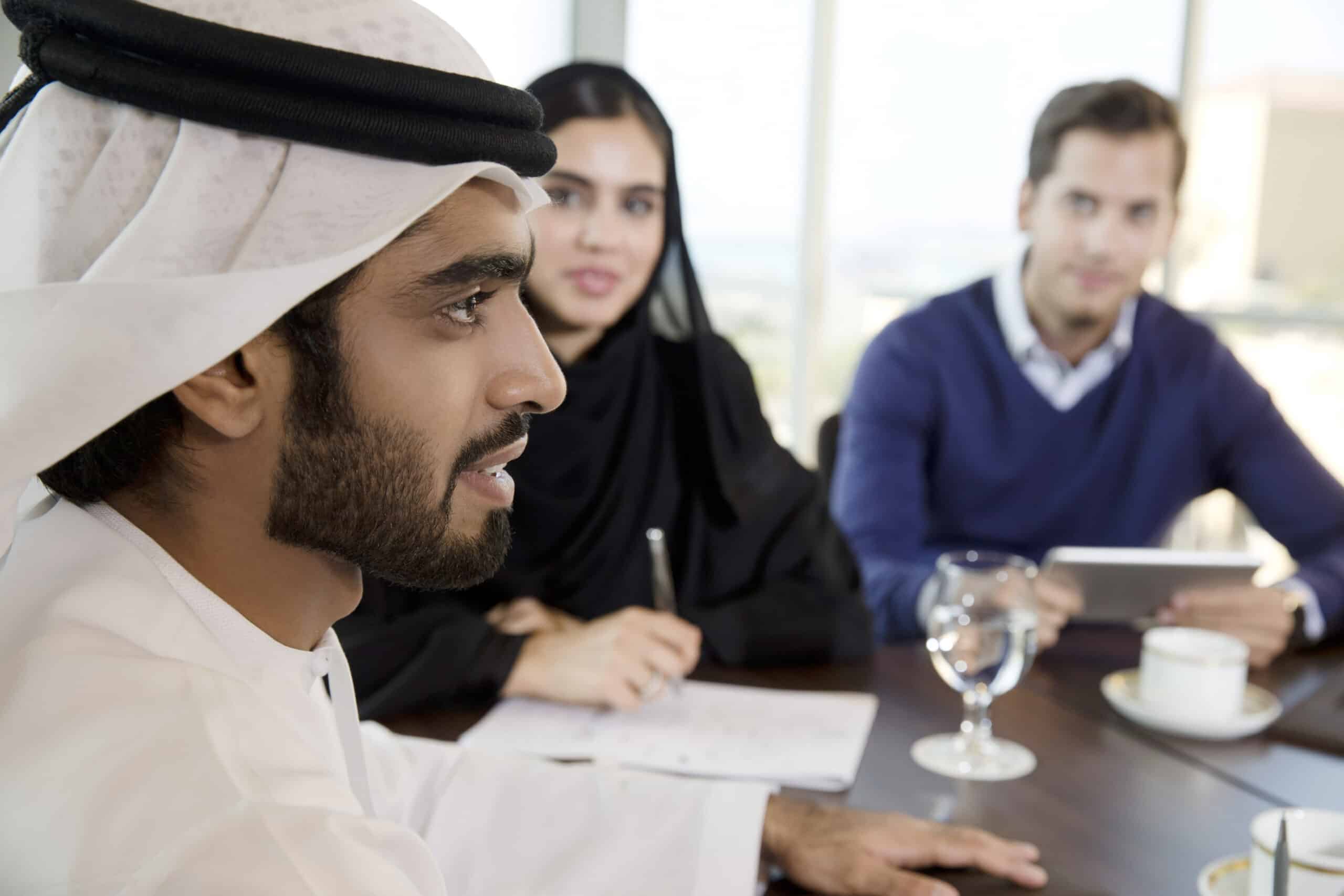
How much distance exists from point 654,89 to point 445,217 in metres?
3.82

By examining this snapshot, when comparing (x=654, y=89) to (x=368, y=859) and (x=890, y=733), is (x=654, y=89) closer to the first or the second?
(x=890, y=733)

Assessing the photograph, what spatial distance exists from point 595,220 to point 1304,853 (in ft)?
4.70

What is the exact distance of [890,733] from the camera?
52.8 inches

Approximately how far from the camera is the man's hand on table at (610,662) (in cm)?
144

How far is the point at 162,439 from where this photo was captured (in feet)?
2.53

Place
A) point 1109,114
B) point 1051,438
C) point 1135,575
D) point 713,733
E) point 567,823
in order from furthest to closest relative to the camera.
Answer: point 1051,438
point 1109,114
point 1135,575
point 713,733
point 567,823

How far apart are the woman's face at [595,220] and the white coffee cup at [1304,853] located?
136 cm

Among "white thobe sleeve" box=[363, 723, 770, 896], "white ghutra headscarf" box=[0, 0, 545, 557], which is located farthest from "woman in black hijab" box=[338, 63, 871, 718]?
"white ghutra headscarf" box=[0, 0, 545, 557]

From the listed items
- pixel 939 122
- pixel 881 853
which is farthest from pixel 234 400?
pixel 939 122

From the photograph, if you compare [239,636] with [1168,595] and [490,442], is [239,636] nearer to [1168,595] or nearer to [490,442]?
[490,442]

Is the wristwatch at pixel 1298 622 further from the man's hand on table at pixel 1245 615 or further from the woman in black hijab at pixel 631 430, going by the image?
the woman in black hijab at pixel 631 430

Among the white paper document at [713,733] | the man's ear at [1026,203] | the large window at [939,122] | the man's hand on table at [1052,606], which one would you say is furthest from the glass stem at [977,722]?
the large window at [939,122]

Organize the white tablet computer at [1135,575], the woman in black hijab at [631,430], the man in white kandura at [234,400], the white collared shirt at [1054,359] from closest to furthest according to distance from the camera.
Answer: the man in white kandura at [234,400] → the white tablet computer at [1135,575] → the woman in black hijab at [631,430] → the white collared shirt at [1054,359]

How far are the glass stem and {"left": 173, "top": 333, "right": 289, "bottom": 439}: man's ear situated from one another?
87 centimetres
